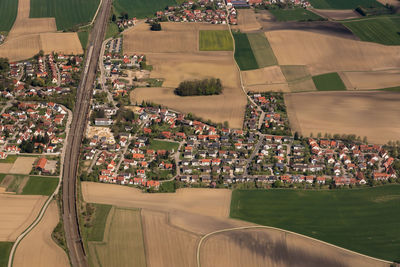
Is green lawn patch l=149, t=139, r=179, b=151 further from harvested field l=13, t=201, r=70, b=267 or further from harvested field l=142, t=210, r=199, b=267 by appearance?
harvested field l=13, t=201, r=70, b=267

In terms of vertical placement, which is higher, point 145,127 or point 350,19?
point 350,19

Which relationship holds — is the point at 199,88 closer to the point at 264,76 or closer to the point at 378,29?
the point at 264,76

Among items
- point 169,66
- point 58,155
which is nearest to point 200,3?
point 169,66

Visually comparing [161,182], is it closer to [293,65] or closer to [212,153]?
[212,153]

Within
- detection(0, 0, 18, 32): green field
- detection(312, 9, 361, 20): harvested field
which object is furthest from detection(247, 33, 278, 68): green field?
detection(0, 0, 18, 32): green field

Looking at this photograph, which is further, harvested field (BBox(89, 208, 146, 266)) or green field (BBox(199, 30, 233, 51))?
green field (BBox(199, 30, 233, 51))
